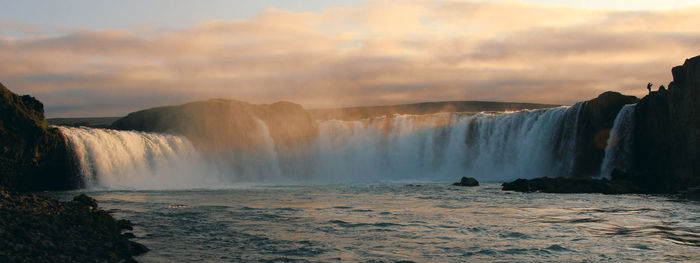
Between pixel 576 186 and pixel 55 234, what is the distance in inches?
1219

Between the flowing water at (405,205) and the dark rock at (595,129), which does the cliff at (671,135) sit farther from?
the dark rock at (595,129)

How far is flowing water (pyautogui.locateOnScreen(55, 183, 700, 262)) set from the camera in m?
13.9

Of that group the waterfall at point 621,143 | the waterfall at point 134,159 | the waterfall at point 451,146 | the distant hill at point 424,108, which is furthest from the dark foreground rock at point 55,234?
the distant hill at point 424,108

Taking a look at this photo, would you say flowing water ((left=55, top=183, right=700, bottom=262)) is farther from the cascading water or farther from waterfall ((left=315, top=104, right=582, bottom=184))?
waterfall ((left=315, top=104, right=582, bottom=184))

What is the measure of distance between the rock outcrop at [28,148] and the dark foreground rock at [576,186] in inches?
1120

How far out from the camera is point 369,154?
212 feet

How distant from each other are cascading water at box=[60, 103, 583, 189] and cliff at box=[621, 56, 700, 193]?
699 cm

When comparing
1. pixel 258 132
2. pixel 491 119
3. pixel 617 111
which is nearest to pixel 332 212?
pixel 617 111

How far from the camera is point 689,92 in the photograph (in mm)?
34125

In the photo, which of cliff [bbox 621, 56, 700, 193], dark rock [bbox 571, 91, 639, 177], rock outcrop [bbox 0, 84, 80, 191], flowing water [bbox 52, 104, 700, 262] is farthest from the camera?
dark rock [bbox 571, 91, 639, 177]

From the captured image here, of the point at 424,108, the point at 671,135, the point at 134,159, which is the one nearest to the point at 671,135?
the point at 671,135

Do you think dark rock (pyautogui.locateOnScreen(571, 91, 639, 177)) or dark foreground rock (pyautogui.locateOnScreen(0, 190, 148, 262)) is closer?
dark foreground rock (pyautogui.locateOnScreen(0, 190, 148, 262))

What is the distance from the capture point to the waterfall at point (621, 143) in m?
42.1

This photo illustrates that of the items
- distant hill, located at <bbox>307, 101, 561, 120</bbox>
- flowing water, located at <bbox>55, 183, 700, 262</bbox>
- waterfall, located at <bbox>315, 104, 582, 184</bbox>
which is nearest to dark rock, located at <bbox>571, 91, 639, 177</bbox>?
waterfall, located at <bbox>315, 104, 582, 184</bbox>
